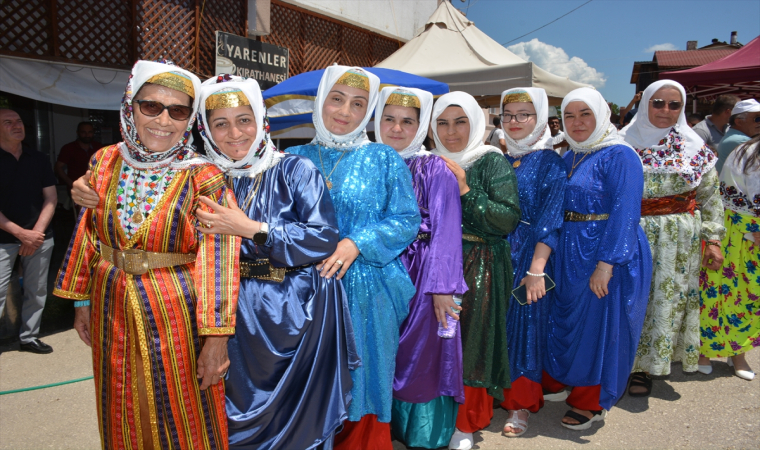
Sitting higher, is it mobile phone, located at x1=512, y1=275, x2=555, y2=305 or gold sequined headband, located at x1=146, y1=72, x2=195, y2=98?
gold sequined headband, located at x1=146, y1=72, x2=195, y2=98

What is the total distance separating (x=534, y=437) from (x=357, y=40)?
9098 millimetres

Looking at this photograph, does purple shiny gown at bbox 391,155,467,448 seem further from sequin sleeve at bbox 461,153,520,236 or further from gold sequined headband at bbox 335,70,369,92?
gold sequined headband at bbox 335,70,369,92

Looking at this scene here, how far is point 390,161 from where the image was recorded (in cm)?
228

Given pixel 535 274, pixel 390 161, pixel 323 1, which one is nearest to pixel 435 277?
pixel 390 161

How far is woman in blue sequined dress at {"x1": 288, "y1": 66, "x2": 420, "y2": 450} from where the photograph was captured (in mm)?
2201

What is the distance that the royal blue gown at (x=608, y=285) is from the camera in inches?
111

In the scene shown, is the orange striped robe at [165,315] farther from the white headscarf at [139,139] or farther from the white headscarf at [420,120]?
the white headscarf at [420,120]

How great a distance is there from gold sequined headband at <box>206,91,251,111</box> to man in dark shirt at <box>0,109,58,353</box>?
3118 millimetres

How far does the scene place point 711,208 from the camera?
3.62 m

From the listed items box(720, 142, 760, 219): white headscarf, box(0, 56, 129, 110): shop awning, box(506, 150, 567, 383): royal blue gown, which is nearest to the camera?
box(506, 150, 567, 383): royal blue gown

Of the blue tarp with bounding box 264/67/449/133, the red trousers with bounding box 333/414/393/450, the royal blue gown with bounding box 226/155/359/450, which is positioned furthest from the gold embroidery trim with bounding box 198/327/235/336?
the blue tarp with bounding box 264/67/449/133

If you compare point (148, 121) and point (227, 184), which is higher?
point (148, 121)

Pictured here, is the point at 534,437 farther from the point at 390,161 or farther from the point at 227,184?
the point at 227,184

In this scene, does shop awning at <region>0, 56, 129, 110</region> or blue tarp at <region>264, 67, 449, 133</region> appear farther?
blue tarp at <region>264, 67, 449, 133</region>
